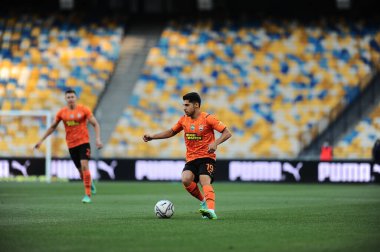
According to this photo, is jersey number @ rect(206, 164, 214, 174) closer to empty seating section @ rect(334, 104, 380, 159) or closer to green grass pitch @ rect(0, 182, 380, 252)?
green grass pitch @ rect(0, 182, 380, 252)

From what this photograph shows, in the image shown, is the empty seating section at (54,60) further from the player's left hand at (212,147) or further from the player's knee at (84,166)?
the player's left hand at (212,147)

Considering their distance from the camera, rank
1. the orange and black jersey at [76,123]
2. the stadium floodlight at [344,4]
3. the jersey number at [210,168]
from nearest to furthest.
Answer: the jersey number at [210,168] < the orange and black jersey at [76,123] < the stadium floodlight at [344,4]

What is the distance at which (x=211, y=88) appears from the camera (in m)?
37.3

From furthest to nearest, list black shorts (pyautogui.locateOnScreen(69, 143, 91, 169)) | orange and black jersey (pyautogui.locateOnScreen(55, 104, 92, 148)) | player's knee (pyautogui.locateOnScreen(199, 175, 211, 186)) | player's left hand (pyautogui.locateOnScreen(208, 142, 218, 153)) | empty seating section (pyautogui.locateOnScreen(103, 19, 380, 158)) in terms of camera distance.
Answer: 1. empty seating section (pyautogui.locateOnScreen(103, 19, 380, 158))
2. orange and black jersey (pyautogui.locateOnScreen(55, 104, 92, 148))
3. black shorts (pyautogui.locateOnScreen(69, 143, 91, 169))
4. player's knee (pyautogui.locateOnScreen(199, 175, 211, 186))
5. player's left hand (pyautogui.locateOnScreen(208, 142, 218, 153))

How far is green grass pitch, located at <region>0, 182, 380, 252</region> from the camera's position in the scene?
33.8ft

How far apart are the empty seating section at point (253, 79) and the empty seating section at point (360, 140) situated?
1.42 m

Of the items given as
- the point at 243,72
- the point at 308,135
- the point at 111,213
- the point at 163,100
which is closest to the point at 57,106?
the point at 163,100

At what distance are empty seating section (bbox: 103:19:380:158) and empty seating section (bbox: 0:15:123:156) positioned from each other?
2008 millimetres

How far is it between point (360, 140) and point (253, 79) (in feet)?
18.2

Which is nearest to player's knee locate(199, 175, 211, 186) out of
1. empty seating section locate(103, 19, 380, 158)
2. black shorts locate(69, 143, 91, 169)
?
black shorts locate(69, 143, 91, 169)

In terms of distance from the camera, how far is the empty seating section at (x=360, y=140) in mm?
33969

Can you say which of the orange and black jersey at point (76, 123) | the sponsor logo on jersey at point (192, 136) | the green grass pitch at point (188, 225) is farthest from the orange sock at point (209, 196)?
the orange and black jersey at point (76, 123)

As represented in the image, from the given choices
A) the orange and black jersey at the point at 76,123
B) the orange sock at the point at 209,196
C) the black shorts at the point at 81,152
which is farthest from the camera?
the orange and black jersey at the point at 76,123

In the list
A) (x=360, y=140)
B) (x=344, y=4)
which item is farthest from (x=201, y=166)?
(x=344, y=4)
